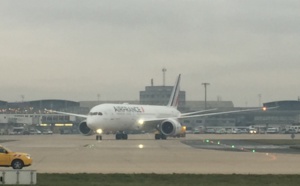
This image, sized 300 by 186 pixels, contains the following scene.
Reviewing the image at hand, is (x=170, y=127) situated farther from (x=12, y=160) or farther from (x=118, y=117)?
(x=12, y=160)

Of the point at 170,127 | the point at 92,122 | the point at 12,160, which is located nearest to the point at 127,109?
the point at 170,127

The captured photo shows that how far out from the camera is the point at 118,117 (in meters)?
91.2

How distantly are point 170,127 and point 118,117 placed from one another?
8149 mm

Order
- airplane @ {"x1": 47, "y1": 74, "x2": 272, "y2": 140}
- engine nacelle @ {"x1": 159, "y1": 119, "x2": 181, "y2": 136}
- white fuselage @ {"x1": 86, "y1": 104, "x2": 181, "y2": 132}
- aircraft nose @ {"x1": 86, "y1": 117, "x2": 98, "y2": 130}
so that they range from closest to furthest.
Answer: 1. aircraft nose @ {"x1": 86, "y1": 117, "x2": 98, "y2": 130}
2. white fuselage @ {"x1": 86, "y1": 104, "x2": 181, "y2": 132}
3. airplane @ {"x1": 47, "y1": 74, "x2": 272, "y2": 140}
4. engine nacelle @ {"x1": 159, "y1": 119, "x2": 181, "y2": 136}

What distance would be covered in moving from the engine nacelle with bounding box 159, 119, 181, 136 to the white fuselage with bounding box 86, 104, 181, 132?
4010 millimetres

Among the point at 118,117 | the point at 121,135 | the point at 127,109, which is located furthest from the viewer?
the point at 121,135

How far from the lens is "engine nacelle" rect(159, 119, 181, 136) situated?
308 ft

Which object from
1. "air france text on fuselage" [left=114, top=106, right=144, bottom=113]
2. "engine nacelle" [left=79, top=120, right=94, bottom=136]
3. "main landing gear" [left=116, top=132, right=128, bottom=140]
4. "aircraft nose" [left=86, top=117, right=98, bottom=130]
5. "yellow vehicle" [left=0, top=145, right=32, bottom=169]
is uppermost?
"air france text on fuselage" [left=114, top=106, right=144, bottom=113]

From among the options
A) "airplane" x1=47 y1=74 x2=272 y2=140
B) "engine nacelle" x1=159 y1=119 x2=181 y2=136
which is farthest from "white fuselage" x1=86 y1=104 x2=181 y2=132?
"engine nacelle" x1=159 y1=119 x2=181 y2=136

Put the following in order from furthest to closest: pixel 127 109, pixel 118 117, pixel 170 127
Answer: pixel 170 127
pixel 127 109
pixel 118 117

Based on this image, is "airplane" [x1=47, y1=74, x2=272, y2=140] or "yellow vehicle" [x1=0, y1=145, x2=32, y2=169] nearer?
"yellow vehicle" [x1=0, y1=145, x2=32, y2=169]

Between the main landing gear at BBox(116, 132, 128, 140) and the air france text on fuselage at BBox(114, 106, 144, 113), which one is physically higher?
the air france text on fuselage at BBox(114, 106, 144, 113)

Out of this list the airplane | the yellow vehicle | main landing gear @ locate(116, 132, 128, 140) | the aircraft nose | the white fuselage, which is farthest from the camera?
main landing gear @ locate(116, 132, 128, 140)

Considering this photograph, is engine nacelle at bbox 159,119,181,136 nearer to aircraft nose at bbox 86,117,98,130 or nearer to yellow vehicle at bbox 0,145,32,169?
aircraft nose at bbox 86,117,98,130
